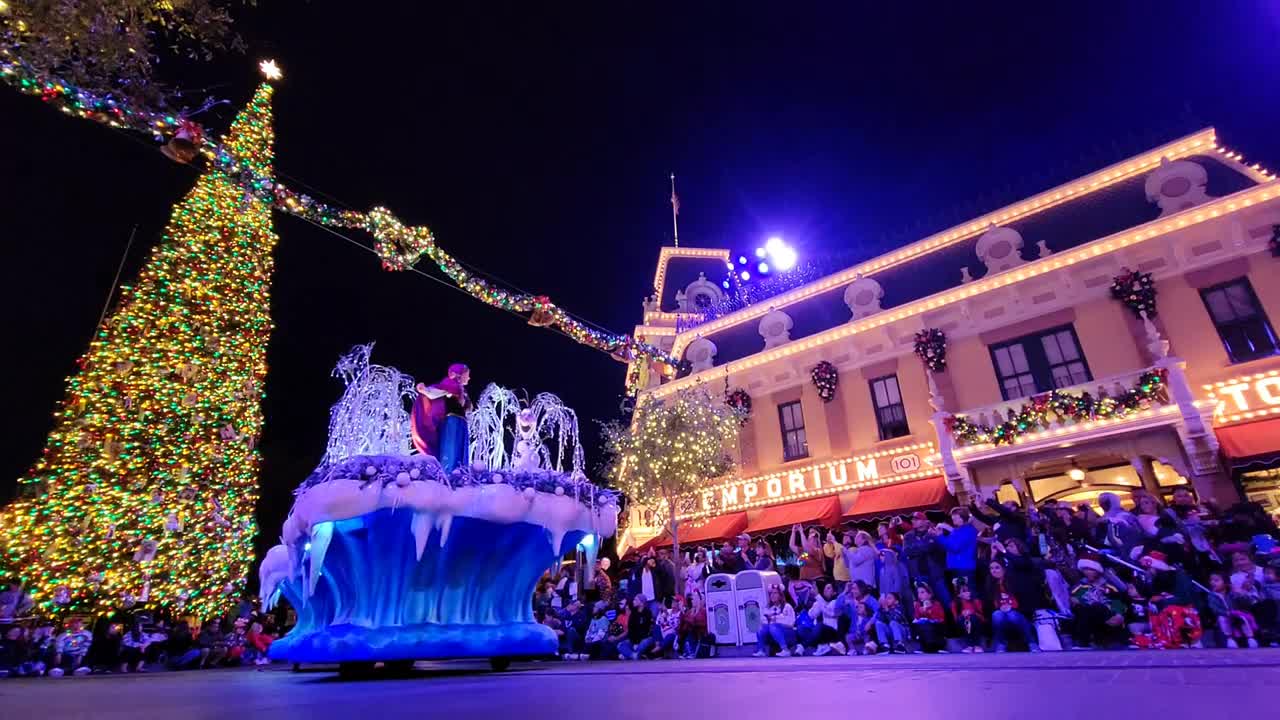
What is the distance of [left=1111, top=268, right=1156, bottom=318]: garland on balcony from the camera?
41.9 ft

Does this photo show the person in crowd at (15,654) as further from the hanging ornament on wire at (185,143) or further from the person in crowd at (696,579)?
the person in crowd at (696,579)

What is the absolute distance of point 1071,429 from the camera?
12.5m

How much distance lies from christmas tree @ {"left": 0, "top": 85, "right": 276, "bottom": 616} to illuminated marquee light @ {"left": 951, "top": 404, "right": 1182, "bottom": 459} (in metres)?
15.8

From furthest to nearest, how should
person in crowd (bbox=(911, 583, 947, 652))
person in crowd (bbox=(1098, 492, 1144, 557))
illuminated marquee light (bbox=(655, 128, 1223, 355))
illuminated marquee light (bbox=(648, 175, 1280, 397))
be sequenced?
illuminated marquee light (bbox=(655, 128, 1223, 355))
illuminated marquee light (bbox=(648, 175, 1280, 397))
person in crowd (bbox=(1098, 492, 1144, 557))
person in crowd (bbox=(911, 583, 947, 652))

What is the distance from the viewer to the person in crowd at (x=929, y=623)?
7.09m

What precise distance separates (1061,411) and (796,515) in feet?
22.0

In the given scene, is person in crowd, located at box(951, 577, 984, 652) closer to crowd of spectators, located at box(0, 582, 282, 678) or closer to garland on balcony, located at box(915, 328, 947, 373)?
garland on balcony, located at box(915, 328, 947, 373)

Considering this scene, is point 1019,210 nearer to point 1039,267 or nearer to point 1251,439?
point 1039,267

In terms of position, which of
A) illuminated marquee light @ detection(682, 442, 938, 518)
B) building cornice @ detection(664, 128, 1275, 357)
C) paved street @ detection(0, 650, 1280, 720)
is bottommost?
paved street @ detection(0, 650, 1280, 720)

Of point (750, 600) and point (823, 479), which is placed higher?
point (823, 479)

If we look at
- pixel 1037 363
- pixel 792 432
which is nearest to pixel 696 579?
pixel 792 432


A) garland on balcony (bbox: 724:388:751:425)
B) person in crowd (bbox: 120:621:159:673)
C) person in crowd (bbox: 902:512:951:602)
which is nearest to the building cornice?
garland on balcony (bbox: 724:388:751:425)

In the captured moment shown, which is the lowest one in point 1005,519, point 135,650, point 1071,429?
point 135,650

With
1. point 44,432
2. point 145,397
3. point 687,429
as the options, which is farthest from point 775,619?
point 44,432
